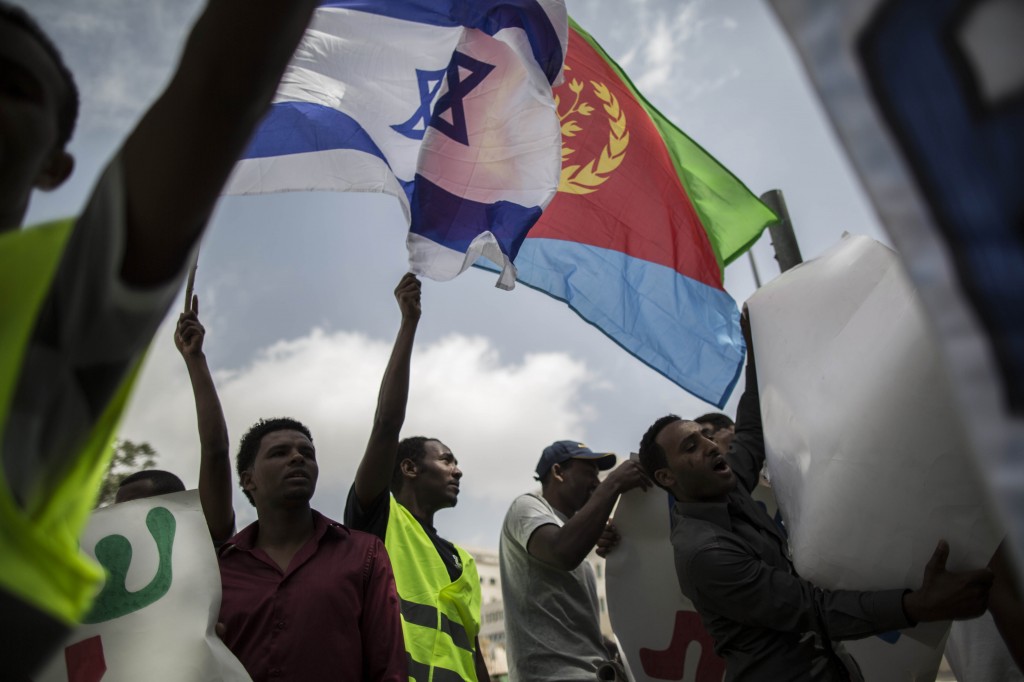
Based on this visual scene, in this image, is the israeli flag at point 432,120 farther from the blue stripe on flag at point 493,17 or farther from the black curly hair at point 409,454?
the black curly hair at point 409,454

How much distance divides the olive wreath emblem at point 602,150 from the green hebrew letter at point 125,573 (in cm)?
247

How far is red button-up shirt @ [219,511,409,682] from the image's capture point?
98.3 inches

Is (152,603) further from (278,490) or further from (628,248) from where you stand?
(628,248)

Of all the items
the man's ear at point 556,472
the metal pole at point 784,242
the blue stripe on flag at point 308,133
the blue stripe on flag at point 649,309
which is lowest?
the man's ear at point 556,472

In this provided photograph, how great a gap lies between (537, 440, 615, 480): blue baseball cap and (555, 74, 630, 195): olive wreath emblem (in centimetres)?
136

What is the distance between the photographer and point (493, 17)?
346cm

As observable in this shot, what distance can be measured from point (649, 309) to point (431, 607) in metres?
1.82

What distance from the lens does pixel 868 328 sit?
7.60ft

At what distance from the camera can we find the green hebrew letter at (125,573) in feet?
7.46

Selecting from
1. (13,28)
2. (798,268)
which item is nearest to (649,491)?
(798,268)

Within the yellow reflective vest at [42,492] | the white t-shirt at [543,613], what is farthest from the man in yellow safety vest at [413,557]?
the yellow reflective vest at [42,492]

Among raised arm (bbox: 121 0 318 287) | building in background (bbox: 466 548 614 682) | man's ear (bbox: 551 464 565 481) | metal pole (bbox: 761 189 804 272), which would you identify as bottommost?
building in background (bbox: 466 548 614 682)

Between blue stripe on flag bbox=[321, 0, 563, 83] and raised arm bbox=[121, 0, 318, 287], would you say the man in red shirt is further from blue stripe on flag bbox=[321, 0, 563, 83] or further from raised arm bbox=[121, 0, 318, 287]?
raised arm bbox=[121, 0, 318, 287]

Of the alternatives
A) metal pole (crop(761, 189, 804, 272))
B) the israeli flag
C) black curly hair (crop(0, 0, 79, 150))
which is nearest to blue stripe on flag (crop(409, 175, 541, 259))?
A: the israeli flag
